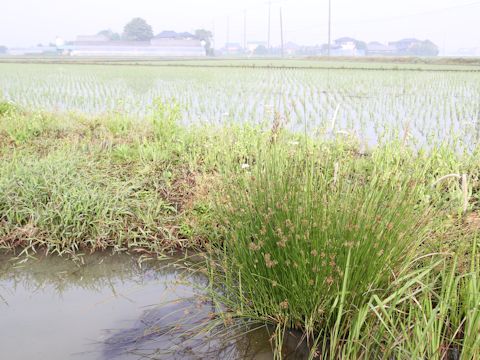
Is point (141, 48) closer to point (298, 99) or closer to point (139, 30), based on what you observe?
point (139, 30)

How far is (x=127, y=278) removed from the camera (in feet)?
12.3

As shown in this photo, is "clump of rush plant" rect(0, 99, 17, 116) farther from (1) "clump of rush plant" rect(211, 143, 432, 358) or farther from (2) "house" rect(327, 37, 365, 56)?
(2) "house" rect(327, 37, 365, 56)

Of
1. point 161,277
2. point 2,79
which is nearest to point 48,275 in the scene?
point 161,277

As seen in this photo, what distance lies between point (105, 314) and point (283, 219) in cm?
138

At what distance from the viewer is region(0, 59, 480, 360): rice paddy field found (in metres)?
2.46

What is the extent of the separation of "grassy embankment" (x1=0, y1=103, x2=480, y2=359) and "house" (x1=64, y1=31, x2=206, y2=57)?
58.6 metres

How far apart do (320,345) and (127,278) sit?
5.36ft

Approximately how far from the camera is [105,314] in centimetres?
319

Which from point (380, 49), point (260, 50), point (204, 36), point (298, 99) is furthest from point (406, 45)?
point (298, 99)

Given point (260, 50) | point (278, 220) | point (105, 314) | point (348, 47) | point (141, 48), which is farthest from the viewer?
point (348, 47)

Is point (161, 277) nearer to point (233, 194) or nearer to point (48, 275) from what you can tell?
point (48, 275)

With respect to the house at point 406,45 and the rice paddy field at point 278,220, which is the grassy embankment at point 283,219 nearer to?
the rice paddy field at point 278,220

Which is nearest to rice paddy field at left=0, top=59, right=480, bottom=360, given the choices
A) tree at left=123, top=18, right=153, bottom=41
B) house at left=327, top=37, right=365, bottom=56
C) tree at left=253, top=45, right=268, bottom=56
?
tree at left=123, top=18, right=153, bottom=41

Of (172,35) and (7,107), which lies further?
(172,35)
